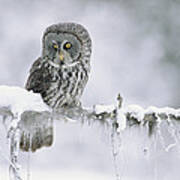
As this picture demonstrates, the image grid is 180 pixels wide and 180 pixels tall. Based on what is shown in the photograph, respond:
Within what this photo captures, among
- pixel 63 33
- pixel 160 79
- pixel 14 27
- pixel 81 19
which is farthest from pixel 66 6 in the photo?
pixel 63 33

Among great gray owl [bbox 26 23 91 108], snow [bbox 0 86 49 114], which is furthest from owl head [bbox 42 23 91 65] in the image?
snow [bbox 0 86 49 114]

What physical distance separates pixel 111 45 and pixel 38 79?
4739 millimetres

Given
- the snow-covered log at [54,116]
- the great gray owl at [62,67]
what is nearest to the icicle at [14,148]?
the snow-covered log at [54,116]

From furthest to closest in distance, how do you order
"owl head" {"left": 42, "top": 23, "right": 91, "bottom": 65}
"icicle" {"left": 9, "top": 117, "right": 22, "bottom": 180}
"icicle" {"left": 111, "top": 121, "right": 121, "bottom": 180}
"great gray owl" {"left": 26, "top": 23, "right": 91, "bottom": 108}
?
"owl head" {"left": 42, "top": 23, "right": 91, "bottom": 65} → "great gray owl" {"left": 26, "top": 23, "right": 91, "bottom": 108} → "icicle" {"left": 111, "top": 121, "right": 121, "bottom": 180} → "icicle" {"left": 9, "top": 117, "right": 22, "bottom": 180}

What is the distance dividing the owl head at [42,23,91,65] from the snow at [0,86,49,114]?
1.09 m

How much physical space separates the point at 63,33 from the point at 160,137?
1.34 m

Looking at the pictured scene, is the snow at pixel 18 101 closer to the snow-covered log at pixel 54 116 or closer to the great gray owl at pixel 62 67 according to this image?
the snow-covered log at pixel 54 116

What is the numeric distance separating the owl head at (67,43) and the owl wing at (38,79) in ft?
0.35

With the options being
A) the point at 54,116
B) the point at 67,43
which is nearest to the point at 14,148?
the point at 54,116

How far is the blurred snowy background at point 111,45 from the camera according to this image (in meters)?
7.47

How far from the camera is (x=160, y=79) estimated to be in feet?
27.3

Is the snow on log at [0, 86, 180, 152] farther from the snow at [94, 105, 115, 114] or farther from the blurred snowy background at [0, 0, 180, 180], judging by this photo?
the blurred snowy background at [0, 0, 180, 180]

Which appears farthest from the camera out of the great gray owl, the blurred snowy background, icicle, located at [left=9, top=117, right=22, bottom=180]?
the blurred snowy background

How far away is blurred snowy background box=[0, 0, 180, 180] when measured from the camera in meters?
7.47
